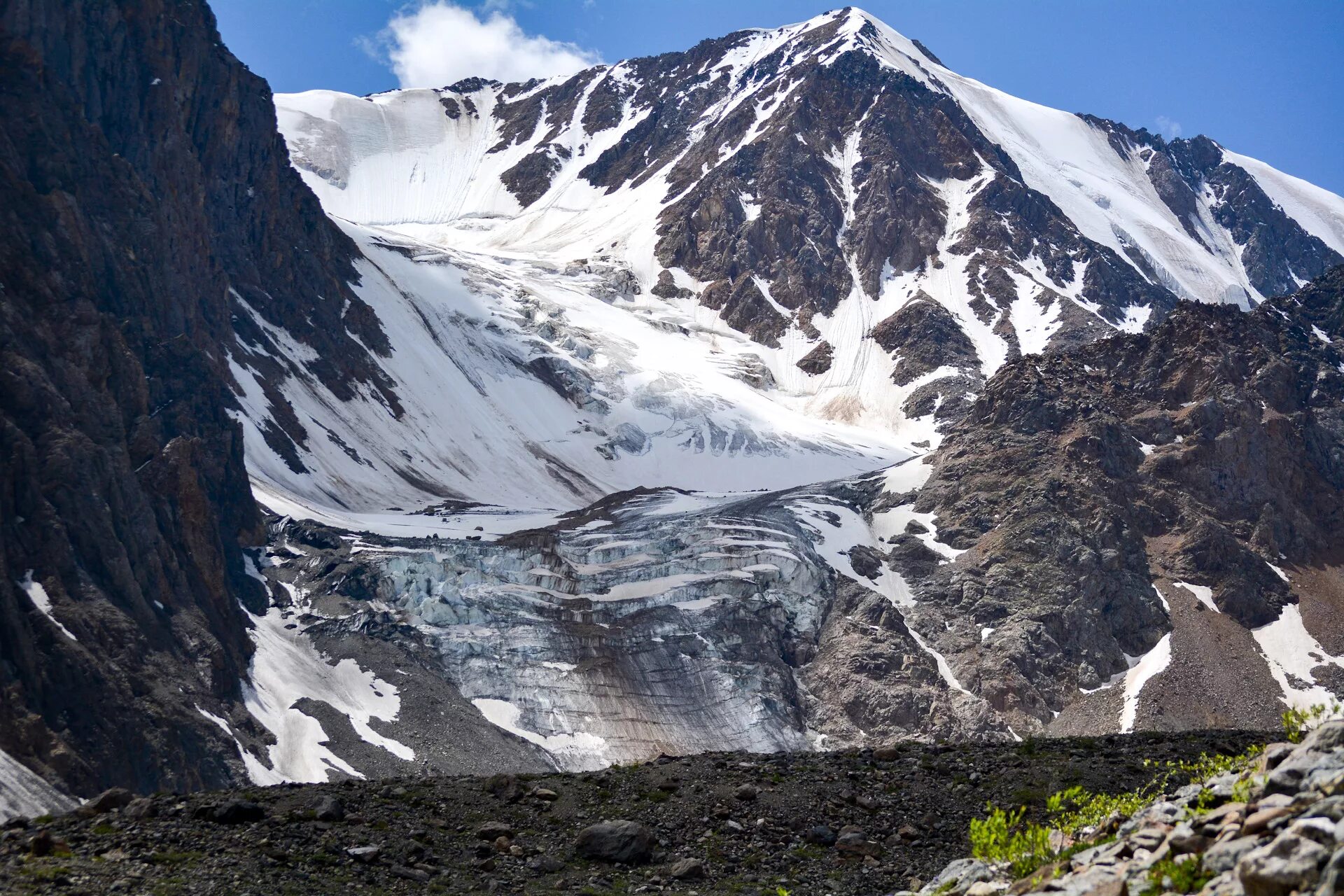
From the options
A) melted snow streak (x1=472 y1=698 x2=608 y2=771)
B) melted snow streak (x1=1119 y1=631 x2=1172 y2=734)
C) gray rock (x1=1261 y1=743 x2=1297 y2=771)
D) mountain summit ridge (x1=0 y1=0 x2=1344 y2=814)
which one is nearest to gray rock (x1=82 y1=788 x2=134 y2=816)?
gray rock (x1=1261 y1=743 x2=1297 y2=771)

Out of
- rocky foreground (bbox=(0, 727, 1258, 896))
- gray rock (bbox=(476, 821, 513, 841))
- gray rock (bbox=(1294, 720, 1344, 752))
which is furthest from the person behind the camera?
gray rock (bbox=(476, 821, 513, 841))

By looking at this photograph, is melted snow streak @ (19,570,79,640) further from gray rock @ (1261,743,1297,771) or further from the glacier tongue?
gray rock @ (1261,743,1297,771)

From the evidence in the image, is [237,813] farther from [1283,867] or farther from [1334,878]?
[1334,878]

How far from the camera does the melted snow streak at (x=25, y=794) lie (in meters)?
58.3

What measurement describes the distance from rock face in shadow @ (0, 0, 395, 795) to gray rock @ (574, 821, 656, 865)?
44040 millimetres

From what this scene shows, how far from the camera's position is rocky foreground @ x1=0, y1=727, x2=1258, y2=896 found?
24375mm

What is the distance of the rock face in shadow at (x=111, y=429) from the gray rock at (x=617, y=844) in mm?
44040

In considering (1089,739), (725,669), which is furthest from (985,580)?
(1089,739)

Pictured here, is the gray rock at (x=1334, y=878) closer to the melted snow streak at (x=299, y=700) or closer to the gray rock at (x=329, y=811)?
the gray rock at (x=329, y=811)

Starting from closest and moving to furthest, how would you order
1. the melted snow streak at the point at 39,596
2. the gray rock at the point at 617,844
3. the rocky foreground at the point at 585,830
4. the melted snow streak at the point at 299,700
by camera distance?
the rocky foreground at the point at 585,830 < the gray rock at the point at 617,844 < the melted snow streak at the point at 39,596 < the melted snow streak at the point at 299,700

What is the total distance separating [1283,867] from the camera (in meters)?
11.1

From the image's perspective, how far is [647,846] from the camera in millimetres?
28000

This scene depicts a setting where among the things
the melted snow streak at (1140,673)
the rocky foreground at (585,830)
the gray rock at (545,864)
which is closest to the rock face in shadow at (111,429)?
the rocky foreground at (585,830)

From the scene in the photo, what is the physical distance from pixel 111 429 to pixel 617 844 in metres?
68.8
